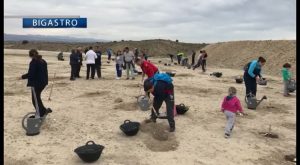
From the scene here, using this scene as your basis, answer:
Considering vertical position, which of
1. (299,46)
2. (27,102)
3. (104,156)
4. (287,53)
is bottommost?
(104,156)

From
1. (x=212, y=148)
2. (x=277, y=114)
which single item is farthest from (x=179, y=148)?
(x=277, y=114)

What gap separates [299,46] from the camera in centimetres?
539

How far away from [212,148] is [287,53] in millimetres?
30824

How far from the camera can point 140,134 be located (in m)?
9.46

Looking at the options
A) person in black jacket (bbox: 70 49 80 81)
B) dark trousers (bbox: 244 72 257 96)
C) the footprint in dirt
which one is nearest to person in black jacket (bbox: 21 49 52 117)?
the footprint in dirt

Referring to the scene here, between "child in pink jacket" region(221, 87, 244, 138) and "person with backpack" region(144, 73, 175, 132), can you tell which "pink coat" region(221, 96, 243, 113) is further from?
"person with backpack" region(144, 73, 175, 132)

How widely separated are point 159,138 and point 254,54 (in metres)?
34.8

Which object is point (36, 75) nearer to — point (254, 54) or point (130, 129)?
point (130, 129)

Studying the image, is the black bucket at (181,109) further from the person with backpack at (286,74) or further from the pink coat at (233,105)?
the person with backpack at (286,74)

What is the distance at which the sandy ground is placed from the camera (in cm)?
795

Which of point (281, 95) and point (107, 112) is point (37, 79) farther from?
point (281, 95)

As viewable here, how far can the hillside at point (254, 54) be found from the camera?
34.7 m

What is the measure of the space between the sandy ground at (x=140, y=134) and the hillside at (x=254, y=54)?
67.2 feet

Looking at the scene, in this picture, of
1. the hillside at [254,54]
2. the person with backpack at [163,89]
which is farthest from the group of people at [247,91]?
the hillside at [254,54]
